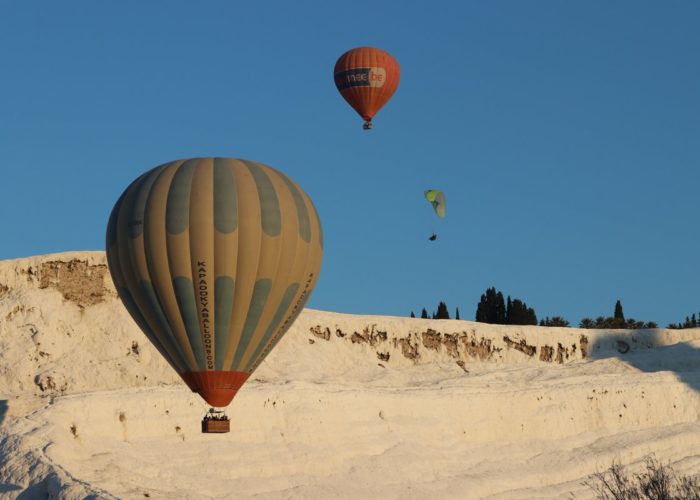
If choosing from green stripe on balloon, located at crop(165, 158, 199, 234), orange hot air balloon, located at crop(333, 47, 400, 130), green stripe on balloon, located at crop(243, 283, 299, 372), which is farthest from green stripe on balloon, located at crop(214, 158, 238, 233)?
orange hot air balloon, located at crop(333, 47, 400, 130)

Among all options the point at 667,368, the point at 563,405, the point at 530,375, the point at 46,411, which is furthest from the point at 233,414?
the point at 667,368

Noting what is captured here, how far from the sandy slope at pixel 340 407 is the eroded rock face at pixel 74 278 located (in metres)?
0.11

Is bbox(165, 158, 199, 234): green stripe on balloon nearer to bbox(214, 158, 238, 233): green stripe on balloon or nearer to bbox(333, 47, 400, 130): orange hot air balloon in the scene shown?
bbox(214, 158, 238, 233): green stripe on balloon

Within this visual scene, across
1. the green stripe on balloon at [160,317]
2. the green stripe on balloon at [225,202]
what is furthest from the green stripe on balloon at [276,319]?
the green stripe on balloon at [225,202]

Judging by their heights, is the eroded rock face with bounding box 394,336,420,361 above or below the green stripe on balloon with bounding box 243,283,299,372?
above

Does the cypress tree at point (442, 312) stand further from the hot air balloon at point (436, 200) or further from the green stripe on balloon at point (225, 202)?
the green stripe on balloon at point (225, 202)

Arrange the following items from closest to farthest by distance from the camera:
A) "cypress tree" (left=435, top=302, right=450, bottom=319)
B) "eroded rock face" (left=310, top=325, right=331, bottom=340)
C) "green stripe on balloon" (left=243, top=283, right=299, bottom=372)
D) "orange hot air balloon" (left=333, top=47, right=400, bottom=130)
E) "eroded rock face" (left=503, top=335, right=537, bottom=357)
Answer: "green stripe on balloon" (left=243, top=283, right=299, bottom=372) → "orange hot air balloon" (left=333, top=47, right=400, bottom=130) → "eroded rock face" (left=310, top=325, right=331, bottom=340) → "eroded rock face" (left=503, top=335, right=537, bottom=357) → "cypress tree" (left=435, top=302, right=450, bottom=319)

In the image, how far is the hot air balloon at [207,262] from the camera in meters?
51.1

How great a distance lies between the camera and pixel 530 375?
88938 millimetres

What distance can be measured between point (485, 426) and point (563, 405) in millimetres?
5778

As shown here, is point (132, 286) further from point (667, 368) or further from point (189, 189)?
point (667, 368)

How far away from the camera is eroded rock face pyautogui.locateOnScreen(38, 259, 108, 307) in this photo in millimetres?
84500

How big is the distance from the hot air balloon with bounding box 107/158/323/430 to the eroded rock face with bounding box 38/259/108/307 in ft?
107

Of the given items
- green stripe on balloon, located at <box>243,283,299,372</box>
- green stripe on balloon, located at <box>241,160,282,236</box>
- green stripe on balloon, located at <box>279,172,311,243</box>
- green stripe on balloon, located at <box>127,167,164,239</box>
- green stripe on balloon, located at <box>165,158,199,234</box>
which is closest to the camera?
green stripe on balloon, located at <box>165,158,199,234</box>
